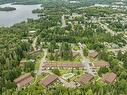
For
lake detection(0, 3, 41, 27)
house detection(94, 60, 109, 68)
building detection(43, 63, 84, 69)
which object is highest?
lake detection(0, 3, 41, 27)

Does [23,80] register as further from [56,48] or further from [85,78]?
[56,48]

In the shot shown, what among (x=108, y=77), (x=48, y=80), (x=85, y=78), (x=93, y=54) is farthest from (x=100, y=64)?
(x=48, y=80)

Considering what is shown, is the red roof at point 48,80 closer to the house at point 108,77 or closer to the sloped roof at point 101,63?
the house at point 108,77

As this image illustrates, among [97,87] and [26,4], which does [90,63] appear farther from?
[26,4]

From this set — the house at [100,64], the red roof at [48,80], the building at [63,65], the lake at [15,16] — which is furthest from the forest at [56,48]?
the lake at [15,16]

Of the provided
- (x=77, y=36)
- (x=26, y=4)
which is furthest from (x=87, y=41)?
(x=26, y=4)

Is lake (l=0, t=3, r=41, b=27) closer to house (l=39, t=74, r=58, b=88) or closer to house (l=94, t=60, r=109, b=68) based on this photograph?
house (l=94, t=60, r=109, b=68)

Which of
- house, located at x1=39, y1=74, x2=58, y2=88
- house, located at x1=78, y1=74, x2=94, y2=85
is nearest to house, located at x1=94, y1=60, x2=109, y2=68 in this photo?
house, located at x1=78, y1=74, x2=94, y2=85
